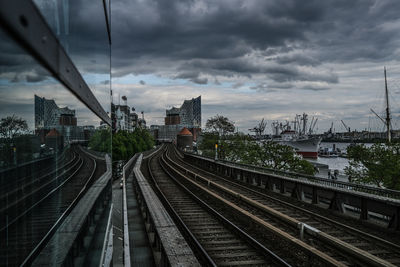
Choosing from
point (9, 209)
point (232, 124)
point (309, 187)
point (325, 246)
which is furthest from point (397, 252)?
point (232, 124)

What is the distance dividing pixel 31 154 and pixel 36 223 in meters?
0.40

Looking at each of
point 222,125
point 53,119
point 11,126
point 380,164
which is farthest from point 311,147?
point 11,126

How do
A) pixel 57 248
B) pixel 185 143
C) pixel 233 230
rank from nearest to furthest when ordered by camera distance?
pixel 57 248, pixel 233 230, pixel 185 143

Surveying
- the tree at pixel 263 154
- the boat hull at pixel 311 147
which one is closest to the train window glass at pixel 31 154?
the tree at pixel 263 154

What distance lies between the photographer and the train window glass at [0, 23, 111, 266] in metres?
1.15

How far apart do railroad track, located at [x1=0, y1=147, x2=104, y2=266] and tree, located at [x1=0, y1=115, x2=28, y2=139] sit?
0.32 m

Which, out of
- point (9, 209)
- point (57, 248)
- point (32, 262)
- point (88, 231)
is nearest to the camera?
point (9, 209)

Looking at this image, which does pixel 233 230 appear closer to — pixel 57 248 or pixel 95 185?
pixel 95 185

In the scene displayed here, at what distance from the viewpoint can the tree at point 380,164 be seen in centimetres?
2403

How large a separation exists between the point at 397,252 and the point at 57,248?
9.19m

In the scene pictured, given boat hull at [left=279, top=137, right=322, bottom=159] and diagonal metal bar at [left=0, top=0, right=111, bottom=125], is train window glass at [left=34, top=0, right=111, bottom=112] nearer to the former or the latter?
diagonal metal bar at [left=0, top=0, right=111, bottom=125]

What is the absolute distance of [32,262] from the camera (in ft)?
5.07

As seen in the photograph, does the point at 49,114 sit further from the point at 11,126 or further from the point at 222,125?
the point at 222,125

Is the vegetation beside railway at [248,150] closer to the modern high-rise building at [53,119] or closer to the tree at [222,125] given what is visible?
the tree at [222,125]
